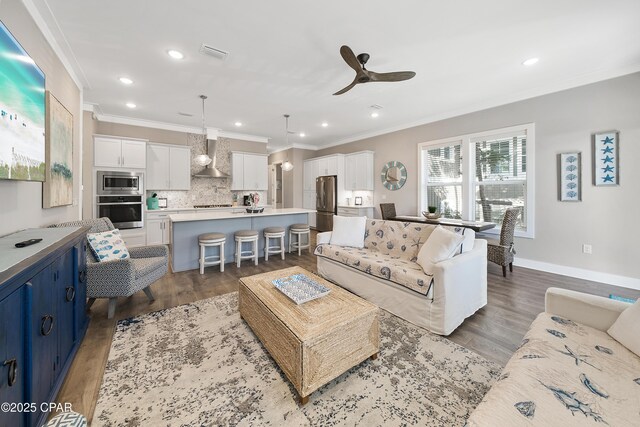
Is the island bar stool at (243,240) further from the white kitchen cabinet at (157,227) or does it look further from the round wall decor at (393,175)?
the round wall decor at (393,175)

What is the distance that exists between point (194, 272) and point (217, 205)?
119 inches

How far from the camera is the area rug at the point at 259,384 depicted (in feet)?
4.50

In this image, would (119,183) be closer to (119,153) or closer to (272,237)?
(119,153)

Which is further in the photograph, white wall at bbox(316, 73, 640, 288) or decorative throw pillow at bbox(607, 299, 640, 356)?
white wall at bbox(316, 73, 640, 288)

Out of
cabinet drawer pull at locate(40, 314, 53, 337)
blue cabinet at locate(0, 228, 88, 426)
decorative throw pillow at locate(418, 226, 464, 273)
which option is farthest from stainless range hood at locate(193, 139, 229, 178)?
decorative throw pillow at locate(418, 226, 464, 273)

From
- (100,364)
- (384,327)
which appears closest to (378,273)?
(384,327)

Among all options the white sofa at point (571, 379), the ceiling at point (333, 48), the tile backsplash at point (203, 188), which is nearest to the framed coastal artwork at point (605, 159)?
the ceiling at point (333, 48)

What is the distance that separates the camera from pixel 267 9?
2223 mm

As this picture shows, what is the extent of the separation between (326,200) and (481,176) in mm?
3825

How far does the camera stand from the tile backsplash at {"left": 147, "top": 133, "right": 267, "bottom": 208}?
603 cm

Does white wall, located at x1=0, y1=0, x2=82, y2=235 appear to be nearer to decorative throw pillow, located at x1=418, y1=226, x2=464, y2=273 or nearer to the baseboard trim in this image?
decorative throw pillow, located at x1=418, y1=226, x2=464, y2=273

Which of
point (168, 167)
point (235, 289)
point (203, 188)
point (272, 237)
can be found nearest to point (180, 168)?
point (168, 167)

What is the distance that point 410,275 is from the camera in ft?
7.62

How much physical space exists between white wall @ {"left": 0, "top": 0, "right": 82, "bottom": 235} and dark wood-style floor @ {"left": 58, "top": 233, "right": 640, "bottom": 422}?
1.08m
